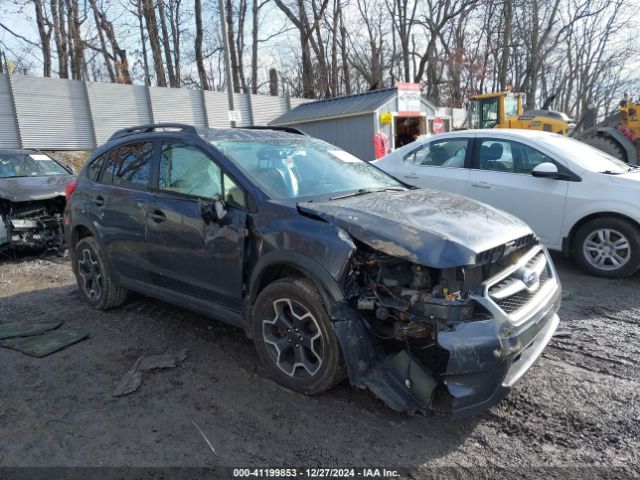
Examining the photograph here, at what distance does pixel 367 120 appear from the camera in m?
17.0

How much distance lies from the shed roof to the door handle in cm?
1376

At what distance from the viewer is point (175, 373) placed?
3.55 metres

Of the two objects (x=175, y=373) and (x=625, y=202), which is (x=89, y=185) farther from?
(x=625, y=202)

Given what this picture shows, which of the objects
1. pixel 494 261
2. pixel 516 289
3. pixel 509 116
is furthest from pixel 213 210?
pixel 509 116

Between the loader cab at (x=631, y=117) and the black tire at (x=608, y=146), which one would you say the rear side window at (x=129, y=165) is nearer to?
the black tire at (x=608, y=146)

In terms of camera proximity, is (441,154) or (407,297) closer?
(407,297)

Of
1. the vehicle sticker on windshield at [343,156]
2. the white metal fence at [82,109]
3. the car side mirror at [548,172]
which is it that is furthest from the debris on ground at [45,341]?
the white metal fence at [82,109]

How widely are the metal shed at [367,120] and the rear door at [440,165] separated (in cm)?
1040

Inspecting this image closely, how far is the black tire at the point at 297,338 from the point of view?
293 cm

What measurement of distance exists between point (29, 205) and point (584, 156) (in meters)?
7.84

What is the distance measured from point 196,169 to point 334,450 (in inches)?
92.1

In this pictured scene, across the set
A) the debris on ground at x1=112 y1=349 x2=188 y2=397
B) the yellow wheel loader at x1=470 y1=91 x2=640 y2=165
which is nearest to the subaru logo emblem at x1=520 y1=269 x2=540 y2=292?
the debris on ground at x1=112 y1=349 x2=188 y2=397

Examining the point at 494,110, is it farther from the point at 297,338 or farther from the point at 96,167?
the point at 297,338

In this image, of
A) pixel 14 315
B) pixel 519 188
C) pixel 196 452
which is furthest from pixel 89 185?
pixel 519 188
